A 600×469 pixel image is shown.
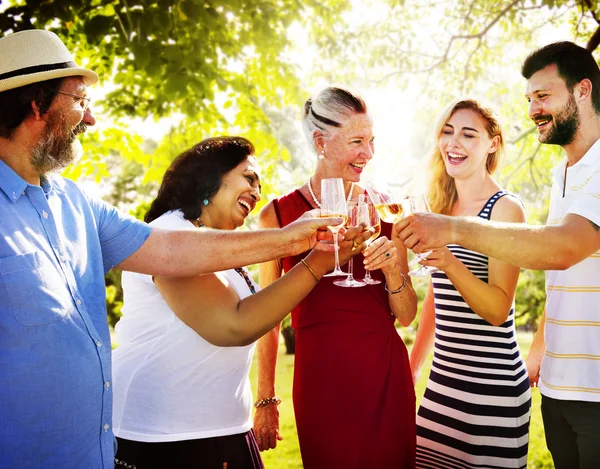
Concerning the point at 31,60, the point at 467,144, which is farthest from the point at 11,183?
the point at 467,144

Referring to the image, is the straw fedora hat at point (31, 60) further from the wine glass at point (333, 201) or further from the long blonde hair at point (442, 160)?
the long blonde hair at point (442, 160)

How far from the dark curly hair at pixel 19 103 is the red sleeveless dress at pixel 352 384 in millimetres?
1816

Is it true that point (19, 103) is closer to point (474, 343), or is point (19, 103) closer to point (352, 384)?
point (352, 384)

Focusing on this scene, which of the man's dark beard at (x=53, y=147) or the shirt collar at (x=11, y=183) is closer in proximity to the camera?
the shirt collar at (x=11, y=183)

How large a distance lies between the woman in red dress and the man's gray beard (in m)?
1.51

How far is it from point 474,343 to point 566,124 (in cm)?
134

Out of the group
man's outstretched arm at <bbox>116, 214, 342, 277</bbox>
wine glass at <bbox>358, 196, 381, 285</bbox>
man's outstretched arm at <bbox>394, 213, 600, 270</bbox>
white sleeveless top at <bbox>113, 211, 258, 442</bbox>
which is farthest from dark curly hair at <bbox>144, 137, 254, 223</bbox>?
man's outstretched arm at <bbox>394, 213, 600, 270</bbox>

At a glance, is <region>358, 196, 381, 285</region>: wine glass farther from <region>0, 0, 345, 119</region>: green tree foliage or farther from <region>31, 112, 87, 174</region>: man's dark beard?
<region>0, 0, 345, 119</region>: green tree foliage

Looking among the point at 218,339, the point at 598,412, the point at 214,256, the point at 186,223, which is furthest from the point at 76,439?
the point at 598,412

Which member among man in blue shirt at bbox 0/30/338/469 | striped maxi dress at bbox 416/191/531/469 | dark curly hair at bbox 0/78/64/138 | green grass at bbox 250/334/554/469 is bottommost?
green grass at bbox 250/334/554/469

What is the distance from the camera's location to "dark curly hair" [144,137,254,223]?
10.3 ft

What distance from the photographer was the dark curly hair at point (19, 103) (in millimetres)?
2303

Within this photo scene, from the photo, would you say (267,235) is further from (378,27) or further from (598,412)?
(378,27)

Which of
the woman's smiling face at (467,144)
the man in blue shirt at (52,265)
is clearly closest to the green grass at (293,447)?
the woman's smiling face at (467,144)
